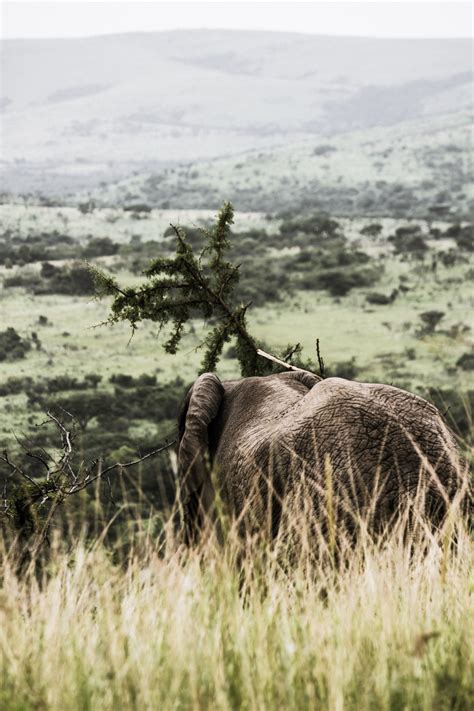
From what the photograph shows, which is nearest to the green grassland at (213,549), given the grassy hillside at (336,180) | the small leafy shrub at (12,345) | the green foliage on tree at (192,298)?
the small leafy shrub at (12,345)

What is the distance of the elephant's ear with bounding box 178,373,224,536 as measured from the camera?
6.98m

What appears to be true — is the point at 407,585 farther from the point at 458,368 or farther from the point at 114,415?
the point at 458,368

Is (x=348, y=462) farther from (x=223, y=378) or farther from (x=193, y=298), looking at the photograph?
(x=223, y=378)

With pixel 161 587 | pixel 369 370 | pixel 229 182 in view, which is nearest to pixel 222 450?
pixel 161 587

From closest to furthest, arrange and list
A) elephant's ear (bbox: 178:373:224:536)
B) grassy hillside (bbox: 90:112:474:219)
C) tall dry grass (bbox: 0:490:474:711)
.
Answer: tall dry grass (bbox: 0:490:474:711)
elephant's ear (bbox: 178:373:224:536)
grassy hillside (bbox: 90:112:474:219)

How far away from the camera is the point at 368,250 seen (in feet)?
239

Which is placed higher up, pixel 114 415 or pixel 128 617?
pixel 128 617

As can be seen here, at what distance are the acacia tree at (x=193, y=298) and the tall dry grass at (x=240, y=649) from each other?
14.4ft

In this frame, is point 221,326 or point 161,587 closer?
point 161,587

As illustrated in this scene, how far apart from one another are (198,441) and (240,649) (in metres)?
3.73

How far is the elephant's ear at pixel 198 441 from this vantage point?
6977mm

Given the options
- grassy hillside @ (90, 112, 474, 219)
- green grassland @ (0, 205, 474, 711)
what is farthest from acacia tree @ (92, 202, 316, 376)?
grassy hillside @ (90, 112, 474, 219)

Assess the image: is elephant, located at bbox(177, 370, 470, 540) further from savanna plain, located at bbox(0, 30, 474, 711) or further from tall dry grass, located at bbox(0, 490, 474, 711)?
tall dry grass, located at bbox(0, 490, 474, 711)

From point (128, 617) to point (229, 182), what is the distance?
11075 centimetres
